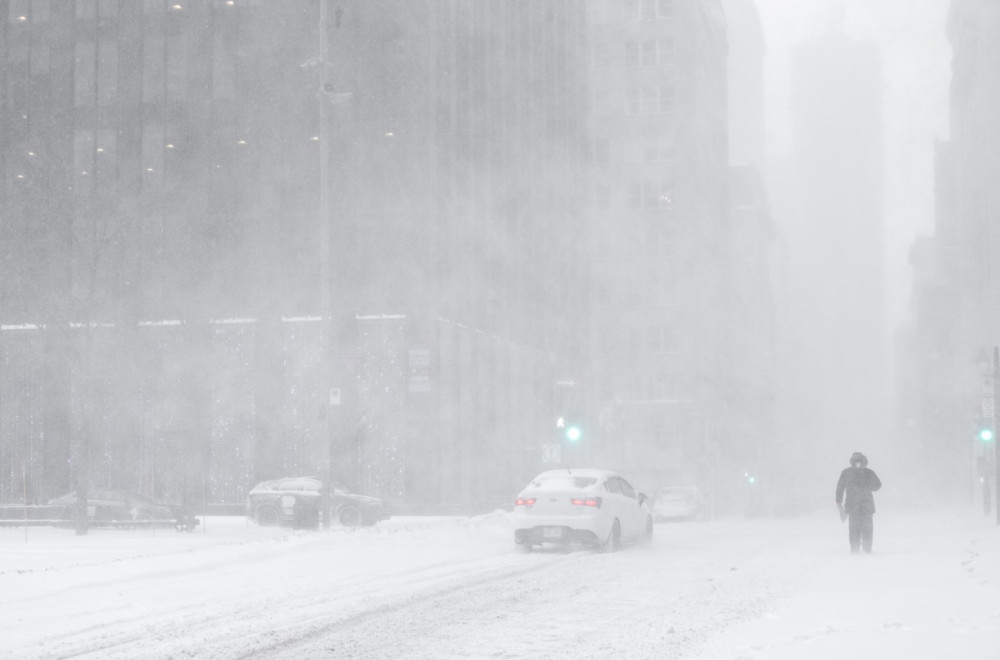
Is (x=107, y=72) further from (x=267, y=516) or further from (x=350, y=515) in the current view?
(x=350, y=515)

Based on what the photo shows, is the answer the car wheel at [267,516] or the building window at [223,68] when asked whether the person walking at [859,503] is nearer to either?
the car wheel at [267,516]

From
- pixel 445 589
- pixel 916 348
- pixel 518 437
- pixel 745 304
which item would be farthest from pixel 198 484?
pixel 916 348

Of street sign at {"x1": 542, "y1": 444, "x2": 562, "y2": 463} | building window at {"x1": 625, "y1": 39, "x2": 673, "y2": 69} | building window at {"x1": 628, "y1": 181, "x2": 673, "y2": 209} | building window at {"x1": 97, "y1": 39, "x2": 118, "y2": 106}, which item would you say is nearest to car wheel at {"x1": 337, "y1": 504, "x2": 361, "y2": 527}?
street sign at {"x1": 542, "y1": 444, "x2": 562, "y2": 463}

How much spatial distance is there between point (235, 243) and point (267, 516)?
11.0m

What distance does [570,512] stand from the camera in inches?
781

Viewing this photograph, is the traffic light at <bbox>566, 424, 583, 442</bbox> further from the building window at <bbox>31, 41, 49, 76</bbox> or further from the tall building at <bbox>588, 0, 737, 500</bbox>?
the tall building at <bbox>588, 0, 737, 500</bbox>

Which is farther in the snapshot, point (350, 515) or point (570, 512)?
point (350, 515)

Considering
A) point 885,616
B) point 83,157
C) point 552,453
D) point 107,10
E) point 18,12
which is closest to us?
point 885,616

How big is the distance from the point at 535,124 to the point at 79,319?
81.1ft

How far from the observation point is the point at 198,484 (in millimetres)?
38531

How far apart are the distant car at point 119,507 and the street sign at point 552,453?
366 inches

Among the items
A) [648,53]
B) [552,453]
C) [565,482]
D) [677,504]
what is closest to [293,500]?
[552,453]

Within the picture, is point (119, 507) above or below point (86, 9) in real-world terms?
below

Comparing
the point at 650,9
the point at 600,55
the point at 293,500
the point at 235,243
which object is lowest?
the point at 293,500
